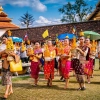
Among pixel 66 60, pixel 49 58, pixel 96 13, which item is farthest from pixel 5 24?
pixel 66 60

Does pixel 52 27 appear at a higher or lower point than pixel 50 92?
higher

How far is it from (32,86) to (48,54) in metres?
1.31

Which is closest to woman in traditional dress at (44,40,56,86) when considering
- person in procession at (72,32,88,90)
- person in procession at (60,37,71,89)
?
person in procession at (60,37,71,89)

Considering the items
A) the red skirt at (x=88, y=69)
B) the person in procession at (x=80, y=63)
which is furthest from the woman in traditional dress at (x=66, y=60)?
the red skirt at (x=88, y=69)

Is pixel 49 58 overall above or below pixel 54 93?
above

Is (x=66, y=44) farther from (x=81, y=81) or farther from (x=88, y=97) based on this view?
(x=88, y=97)

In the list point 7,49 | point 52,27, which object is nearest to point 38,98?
point 7,49

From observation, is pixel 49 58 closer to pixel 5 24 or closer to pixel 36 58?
pixel 36 58

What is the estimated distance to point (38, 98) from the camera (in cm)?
811

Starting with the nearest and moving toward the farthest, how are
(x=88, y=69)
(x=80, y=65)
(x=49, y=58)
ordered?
(x=80, y=65), (x=49, y=58), (x=88, y=69)

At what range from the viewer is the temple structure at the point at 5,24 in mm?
40656

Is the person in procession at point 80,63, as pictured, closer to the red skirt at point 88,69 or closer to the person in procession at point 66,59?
the person in procession at point 66,59

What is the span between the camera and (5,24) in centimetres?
4175

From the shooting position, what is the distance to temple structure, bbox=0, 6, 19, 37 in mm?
40656
